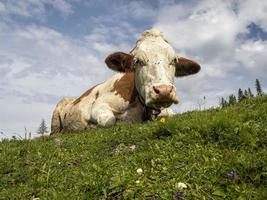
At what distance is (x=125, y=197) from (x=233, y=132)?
2.57m

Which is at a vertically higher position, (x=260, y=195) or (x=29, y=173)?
(x=29, y=173)

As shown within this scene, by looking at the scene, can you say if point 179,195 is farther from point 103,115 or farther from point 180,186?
point 103,115

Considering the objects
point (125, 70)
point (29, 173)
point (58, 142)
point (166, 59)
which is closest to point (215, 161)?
point (29, 173)

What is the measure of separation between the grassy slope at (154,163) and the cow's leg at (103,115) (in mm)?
4808

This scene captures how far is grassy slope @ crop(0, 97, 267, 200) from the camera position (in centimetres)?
614

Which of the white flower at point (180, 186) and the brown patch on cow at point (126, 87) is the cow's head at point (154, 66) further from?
the white flower at point (180, 186)

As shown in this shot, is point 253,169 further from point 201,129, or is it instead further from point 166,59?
point 166,59

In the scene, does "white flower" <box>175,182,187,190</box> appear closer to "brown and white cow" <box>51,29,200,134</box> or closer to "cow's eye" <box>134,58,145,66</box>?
"brown and white cow" <box>51,29,200,134</box>

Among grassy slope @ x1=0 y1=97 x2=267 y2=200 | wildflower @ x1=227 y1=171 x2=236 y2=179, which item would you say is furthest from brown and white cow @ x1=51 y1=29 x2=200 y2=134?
wildflower @ x1=227 y1=171 x2=236 y2=179

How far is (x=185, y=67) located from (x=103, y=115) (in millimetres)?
3516

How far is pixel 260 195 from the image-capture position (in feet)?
18.5

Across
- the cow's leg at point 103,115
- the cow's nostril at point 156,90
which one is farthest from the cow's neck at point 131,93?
the cow's nostril at point 156,90

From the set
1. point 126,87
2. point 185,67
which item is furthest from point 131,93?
point 185,67

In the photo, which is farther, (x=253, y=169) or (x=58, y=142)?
(x=58, y=142)
